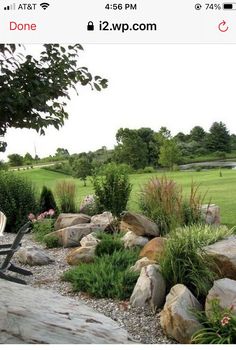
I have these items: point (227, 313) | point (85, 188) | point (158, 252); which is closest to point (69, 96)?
point (227, 313)

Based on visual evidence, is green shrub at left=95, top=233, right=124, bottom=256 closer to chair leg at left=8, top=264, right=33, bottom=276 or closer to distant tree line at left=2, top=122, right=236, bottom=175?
chair leg at left=8, top=264, right=33, bottom=276

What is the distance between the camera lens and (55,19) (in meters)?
3.34

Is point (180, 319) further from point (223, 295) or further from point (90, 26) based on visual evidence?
point (90, 26)

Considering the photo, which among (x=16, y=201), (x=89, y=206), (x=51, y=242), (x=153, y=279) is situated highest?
(x=16, y=201)

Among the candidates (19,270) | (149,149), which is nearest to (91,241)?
(19,270)

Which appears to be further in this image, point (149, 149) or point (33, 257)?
point (149, 149)

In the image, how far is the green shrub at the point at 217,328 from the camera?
426cm

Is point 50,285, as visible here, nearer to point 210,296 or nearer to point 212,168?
point 210,296

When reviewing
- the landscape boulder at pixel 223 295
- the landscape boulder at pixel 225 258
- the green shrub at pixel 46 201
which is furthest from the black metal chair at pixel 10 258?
the green shrub at pixel 46 201

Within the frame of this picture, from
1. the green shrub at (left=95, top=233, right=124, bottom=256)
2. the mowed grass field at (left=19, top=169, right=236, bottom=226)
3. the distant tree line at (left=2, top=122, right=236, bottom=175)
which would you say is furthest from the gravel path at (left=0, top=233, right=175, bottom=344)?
the distant tree line at (left=2, top=122, right=236, bottom=175)

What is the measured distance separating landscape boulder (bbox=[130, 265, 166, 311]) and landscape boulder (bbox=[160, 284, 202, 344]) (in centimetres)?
49

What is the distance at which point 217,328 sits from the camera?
442cm

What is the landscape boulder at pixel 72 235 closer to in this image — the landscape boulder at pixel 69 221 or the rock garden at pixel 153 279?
the rock garden at pixel 153 279

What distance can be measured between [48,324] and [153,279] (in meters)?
1.76
